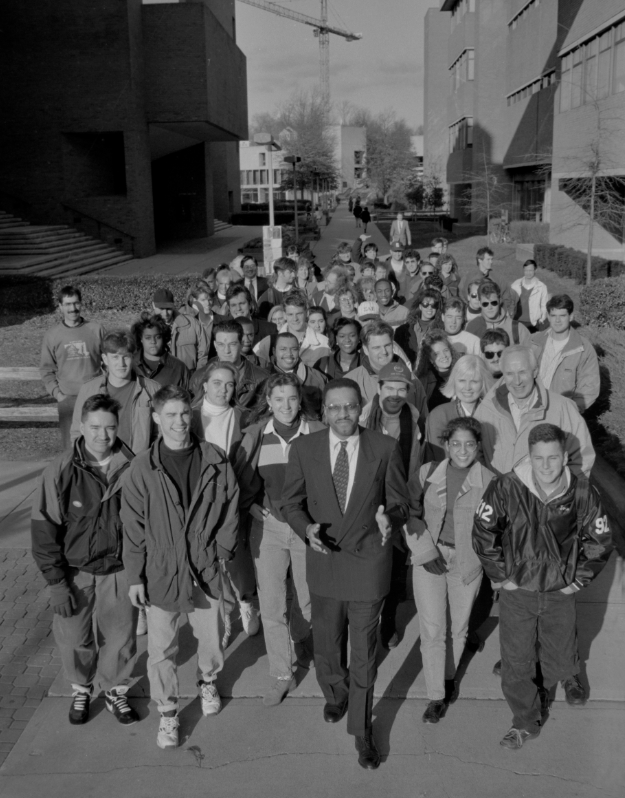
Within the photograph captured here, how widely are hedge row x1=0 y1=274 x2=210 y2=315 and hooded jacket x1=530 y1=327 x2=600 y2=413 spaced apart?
1284 centimetres

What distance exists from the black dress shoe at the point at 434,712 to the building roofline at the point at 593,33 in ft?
73.3

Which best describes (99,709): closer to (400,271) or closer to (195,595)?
(195,595)

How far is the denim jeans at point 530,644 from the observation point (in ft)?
14.8

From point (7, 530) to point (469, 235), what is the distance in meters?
37.5

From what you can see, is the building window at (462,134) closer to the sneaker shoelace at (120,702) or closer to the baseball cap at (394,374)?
the baseball cap at (394,374)

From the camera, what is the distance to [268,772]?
4320mm

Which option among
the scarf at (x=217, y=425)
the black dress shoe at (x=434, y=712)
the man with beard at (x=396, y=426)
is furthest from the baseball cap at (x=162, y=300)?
the black dress shoe at (x=434, y=712)

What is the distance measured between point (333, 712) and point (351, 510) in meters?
1.24

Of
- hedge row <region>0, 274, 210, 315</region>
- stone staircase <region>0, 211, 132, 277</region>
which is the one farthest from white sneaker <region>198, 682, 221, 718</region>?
stone staircase <region>0, 211, 132, 277</region>

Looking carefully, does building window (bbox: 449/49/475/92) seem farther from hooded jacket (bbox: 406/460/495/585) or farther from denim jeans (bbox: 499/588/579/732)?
denim jeans (bbox: 499/588/579/732)

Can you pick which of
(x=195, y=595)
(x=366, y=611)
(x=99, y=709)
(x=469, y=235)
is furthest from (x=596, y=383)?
(x=469, y=235)

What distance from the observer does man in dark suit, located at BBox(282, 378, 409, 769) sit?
173 inches

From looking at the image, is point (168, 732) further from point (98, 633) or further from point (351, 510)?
point (351, 510)

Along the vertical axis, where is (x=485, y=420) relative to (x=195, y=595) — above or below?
above
